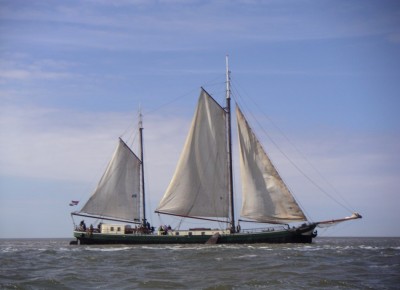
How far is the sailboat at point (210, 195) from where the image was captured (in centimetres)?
6988

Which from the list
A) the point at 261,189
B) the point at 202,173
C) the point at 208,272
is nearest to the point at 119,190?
the point at 202,173

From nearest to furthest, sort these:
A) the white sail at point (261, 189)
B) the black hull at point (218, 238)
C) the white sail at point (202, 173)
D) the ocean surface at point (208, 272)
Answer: the ocean surface at point (208, 272) → the black hull at point (218, 238) → the white sail at point (261, 189) → the white sail at point (202, 173)

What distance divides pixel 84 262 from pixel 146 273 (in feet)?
34.4

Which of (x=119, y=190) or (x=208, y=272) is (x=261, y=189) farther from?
(x=208, y=272)

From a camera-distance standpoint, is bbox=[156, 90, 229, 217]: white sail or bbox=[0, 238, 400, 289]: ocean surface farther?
bbox=[156, 90, 229, 217]: white sail

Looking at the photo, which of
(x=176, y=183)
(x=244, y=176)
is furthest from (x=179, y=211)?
(x=244, y=176)

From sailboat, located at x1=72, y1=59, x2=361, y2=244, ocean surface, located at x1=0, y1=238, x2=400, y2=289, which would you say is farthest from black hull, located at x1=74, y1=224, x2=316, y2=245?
ocean surface, located at x1=0, y1=238, x2=400, y2=289

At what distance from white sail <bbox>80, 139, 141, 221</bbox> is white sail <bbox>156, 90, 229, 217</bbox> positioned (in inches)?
285

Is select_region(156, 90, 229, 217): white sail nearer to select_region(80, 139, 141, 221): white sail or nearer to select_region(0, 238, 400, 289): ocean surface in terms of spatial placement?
select_region(80, 139, 141, 221): white sail

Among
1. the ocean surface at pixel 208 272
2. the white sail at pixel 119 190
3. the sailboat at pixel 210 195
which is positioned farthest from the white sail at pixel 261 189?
the ocean surface at pixel 208 272

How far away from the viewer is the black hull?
69062 millimetres

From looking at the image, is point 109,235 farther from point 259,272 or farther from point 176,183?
point 259,272

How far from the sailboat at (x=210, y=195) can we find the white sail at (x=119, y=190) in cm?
13

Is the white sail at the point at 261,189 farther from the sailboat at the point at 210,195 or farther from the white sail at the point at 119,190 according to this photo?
the white sail at the point at 119,190
